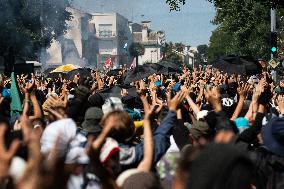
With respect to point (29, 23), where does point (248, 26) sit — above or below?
below

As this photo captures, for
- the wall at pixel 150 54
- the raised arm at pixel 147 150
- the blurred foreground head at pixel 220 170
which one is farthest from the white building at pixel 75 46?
the blurred foreground head at pixel 220 170

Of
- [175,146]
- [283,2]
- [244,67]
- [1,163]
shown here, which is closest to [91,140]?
[1,163]

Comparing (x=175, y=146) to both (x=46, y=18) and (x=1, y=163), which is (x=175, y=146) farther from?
(x=46, y=18)

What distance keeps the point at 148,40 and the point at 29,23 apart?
117 meters

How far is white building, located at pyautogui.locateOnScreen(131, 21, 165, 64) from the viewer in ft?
547

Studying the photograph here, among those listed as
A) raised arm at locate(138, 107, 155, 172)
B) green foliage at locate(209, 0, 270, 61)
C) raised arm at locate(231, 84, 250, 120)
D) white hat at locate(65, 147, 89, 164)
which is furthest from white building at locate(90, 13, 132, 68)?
white hat at locate(65, 147, 89, 164)

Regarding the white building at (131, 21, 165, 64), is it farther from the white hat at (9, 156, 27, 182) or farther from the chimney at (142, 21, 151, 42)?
the white hat at (9, 156, 27, 182)

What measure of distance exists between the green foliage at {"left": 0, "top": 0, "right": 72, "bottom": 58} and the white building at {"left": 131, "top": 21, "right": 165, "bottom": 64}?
101 metres

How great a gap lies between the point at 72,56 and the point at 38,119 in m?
125

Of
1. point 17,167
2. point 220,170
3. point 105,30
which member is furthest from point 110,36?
point 220,170

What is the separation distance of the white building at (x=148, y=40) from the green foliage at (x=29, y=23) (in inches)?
3975

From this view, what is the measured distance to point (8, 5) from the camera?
49.1m

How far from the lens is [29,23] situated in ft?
178

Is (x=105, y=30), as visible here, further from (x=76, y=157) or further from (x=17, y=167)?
(x=17, y=167)
